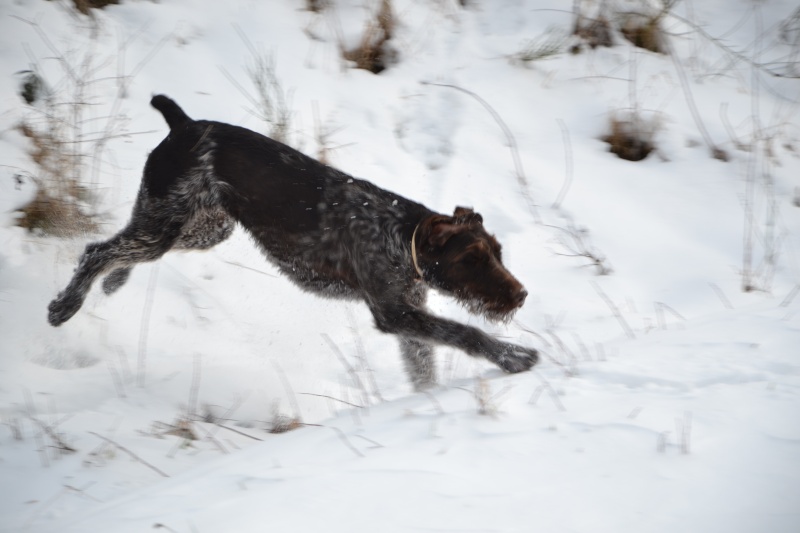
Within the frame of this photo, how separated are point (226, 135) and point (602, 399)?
258cm

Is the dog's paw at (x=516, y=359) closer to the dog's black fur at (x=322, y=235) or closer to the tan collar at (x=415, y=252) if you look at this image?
the dog's black fur at (x=322, y=235)

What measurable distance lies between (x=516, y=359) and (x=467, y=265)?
1.83ft

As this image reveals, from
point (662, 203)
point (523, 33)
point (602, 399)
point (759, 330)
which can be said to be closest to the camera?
point (602, 399)

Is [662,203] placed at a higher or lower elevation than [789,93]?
lower

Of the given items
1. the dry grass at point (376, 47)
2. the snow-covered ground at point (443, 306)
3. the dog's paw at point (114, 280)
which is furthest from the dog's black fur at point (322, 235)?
the dry grass at point (376, 47)

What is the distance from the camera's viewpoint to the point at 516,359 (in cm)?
344

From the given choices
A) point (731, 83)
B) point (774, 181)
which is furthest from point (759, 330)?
point (731, 83)

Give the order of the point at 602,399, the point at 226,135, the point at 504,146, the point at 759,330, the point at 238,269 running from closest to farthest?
the point at 602,399
the point at 759,330
the point at 226,135
the point at 238,269
the point at 504,146

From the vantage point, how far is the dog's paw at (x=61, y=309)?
4207mm

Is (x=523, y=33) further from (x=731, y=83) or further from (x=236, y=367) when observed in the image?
(x=236, y=367)

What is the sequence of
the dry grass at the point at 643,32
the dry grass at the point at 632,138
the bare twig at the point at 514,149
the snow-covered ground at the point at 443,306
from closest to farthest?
1. the snow-covered ground at the point at 443,306
2. the bare twig at the point at 514,149
3. the dry grass at the point at 632,138
4. the dry grass at the point at 643,32

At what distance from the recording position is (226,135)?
162 inches

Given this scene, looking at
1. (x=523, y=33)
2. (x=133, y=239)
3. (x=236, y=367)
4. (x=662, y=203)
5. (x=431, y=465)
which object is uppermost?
(x=523, y=33)

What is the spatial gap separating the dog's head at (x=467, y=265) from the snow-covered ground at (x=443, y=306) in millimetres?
399
